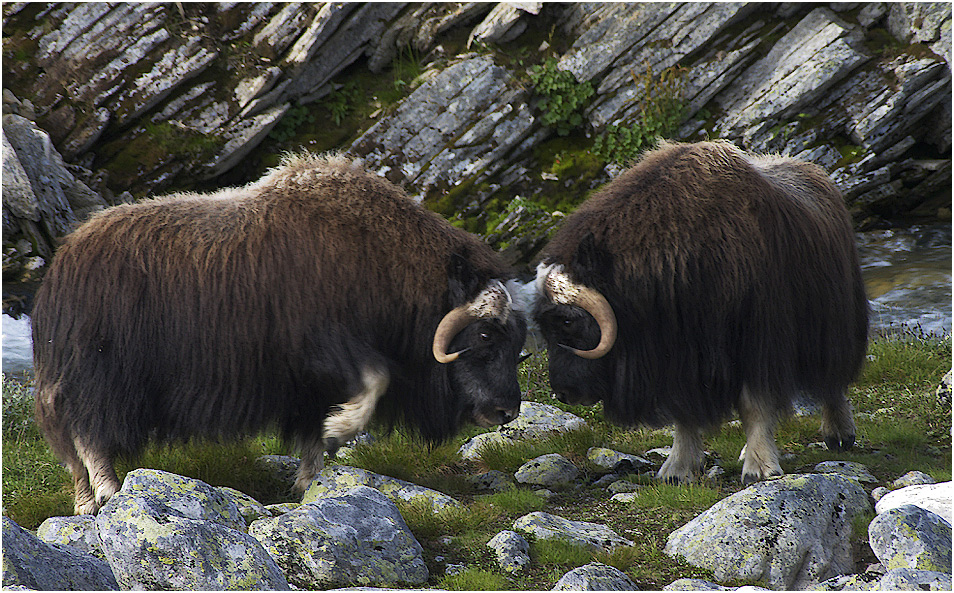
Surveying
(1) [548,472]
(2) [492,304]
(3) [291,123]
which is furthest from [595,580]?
(3) [291,123]

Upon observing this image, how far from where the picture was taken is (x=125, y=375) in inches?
136

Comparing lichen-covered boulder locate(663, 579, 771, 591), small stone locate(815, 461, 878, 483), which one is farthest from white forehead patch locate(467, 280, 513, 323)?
small stone locate(815, 461, 878, 483)

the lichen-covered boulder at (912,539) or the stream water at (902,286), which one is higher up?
the lichen-covered boulder at (912,539)

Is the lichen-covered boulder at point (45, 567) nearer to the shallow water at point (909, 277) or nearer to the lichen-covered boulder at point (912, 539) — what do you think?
the lichen-covered boulder at point (912, 539)

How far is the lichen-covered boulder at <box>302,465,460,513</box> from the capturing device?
3.45m

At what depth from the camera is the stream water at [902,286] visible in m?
6.43

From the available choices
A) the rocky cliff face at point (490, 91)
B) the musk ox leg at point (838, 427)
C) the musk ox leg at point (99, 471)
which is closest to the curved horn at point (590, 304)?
the musk ox leg at point (838, 427)

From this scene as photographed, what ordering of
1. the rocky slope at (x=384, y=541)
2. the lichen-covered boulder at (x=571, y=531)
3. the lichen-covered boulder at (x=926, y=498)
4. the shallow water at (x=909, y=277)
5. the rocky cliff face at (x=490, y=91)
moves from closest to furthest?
the rocky slope at (x=384, y=541) < the lichen-covered boulder at (x=926, y=498) < the lichen-covered boulder at (x=571, y=531) < the shallow water at (x=909, y=277) < the rocky cliff face at (x=490, y=91)

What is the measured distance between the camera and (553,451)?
436 centimetres

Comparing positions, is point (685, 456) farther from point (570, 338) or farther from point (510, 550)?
point (510, 550)

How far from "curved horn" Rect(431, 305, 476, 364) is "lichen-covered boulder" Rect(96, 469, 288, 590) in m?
1.22

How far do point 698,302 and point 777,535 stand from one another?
1117 millimetres

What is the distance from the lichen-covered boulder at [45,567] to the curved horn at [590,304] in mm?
2028

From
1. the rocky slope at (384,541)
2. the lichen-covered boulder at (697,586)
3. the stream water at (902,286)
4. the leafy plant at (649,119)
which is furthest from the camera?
the leafy plant at (649,119)
